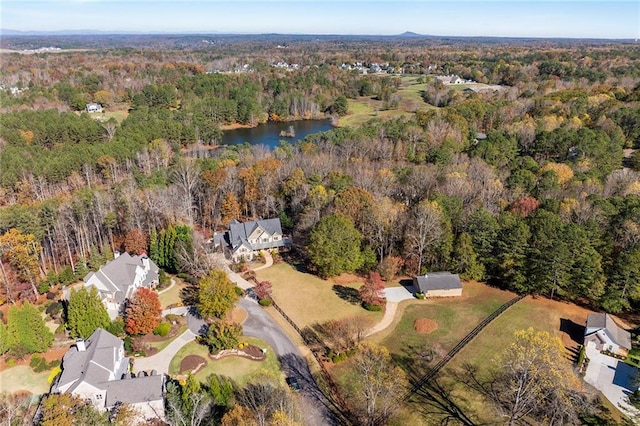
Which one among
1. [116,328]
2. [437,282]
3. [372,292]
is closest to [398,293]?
[437,282]

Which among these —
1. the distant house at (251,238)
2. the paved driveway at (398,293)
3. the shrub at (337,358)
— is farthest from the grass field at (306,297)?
the shrub at (337,358)

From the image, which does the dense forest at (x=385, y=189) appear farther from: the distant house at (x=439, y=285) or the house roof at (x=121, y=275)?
the house roof at (x=121, y=275)

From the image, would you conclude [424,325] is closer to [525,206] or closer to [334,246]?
[334,246]

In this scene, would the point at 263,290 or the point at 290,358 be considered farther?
the point at 263,290

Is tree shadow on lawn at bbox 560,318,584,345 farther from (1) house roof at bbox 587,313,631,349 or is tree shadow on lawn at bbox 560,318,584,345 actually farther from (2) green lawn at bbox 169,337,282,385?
(2) green lawn at bbox 169,337,282,385

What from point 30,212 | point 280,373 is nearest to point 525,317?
point 280,373

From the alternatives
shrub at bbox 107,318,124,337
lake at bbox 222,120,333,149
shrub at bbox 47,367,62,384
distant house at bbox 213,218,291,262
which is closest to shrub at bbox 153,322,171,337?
shrub at bbox 107,318,124,337
